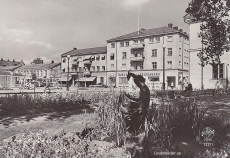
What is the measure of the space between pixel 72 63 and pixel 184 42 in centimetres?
2939

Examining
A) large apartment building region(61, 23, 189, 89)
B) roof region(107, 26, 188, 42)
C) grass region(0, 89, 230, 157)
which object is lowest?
grass region(0, 89, 230, 157)

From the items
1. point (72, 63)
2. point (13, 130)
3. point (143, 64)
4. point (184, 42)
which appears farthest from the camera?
point (72, 63)

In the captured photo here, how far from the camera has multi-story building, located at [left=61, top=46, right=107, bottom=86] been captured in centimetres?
5366

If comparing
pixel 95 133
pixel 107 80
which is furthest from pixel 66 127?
pixel 107 80

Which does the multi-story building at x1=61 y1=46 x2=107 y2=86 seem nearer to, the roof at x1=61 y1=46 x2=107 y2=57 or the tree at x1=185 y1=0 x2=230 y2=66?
the roof at x1=61 y1=46 x2=107 y2=57

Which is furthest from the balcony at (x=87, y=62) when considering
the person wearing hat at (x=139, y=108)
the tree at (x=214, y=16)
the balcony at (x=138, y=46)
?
the person wearing hat at (x=139, y=108)

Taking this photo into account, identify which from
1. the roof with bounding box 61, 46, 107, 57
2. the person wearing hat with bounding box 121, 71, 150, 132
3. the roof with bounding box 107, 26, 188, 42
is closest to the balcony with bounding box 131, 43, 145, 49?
the roof with bounding box 107, 26, 188, 42

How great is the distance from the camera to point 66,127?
6375mm

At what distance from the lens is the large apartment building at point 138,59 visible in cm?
4256

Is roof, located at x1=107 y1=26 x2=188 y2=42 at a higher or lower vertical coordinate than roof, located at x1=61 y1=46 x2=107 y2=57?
higher

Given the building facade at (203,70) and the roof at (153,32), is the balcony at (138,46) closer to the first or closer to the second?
the roof at (153,32)

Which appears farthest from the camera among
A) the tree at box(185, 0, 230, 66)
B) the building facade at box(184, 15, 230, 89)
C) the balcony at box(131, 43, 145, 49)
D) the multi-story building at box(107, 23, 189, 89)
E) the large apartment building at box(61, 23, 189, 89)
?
the balcony at box(131, 43, 145, 49)

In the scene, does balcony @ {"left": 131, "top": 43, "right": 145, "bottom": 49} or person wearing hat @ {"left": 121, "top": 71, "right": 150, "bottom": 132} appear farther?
balcony @ {"left": 131, "top": 43, "right": 145, "bottom": 49}

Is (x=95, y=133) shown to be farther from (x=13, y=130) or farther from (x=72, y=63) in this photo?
(x=72, y=63)
